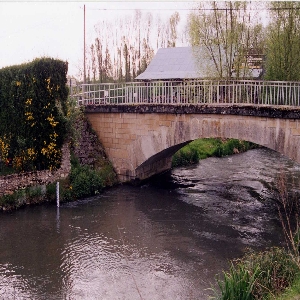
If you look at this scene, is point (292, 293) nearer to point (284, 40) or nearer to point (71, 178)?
point (71, 178)

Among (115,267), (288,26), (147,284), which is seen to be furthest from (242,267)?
(288,26)

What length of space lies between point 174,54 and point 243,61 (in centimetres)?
1150

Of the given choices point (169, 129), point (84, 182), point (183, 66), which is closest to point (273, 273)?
point (169, 129)

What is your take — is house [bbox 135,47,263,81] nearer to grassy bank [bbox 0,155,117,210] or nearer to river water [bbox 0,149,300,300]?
river water [bbox 0,149,300,300]

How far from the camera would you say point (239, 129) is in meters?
15.0

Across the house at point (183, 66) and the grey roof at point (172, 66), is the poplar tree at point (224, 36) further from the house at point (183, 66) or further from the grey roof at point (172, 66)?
the grey roof at point (172, 66)

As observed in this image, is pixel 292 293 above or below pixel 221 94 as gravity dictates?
below

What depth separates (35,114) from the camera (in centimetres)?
1614

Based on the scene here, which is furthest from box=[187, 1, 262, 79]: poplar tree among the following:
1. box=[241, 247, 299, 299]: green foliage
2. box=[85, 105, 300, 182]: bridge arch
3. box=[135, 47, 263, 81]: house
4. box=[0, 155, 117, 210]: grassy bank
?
box=[241, 247, 299, 299]: green foliage

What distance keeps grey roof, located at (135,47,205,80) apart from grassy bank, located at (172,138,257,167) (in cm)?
→ 437

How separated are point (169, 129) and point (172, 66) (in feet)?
42.7

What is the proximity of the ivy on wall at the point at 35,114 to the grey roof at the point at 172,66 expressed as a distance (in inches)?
450

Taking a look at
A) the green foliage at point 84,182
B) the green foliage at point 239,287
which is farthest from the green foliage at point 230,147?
the green foliage at point 239,287

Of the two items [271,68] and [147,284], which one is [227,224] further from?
[271,68]
